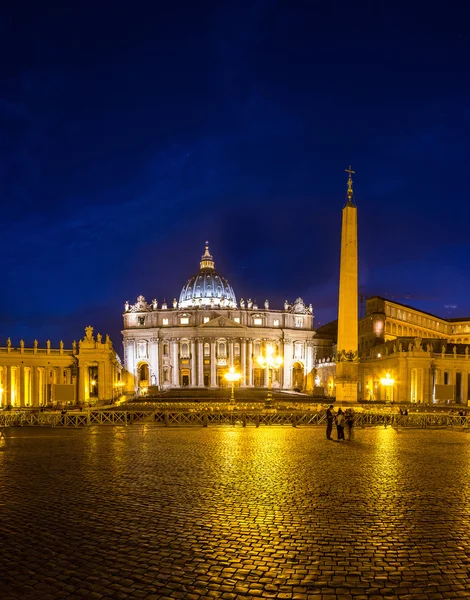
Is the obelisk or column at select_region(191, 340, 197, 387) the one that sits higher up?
the obelisk

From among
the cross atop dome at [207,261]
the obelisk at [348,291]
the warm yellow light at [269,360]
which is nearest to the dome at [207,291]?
the cross atop dome at [207,261]

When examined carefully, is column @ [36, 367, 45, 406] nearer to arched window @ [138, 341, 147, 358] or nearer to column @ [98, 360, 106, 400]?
column @ [98, 360, 106, 400]

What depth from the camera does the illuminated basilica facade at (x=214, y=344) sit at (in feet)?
366

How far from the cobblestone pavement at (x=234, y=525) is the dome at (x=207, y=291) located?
111365 mm

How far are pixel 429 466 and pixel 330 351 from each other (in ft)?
359

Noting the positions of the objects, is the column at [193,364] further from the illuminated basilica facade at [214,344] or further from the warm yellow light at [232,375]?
the warm yellow light at [232,375]

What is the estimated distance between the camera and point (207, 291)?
133m

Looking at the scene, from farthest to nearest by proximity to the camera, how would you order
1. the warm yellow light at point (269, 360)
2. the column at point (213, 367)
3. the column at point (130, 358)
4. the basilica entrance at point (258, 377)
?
the column at point (130, 358) → the basilica entrance at point (258, 377) → the column at point (213, 367) → the warm yellow light at point (269, 360)

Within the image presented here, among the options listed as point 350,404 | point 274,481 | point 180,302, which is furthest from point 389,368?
point 180,302

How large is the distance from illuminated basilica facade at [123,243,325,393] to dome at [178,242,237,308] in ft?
32.9

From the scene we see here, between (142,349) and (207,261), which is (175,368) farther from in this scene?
(207,261)

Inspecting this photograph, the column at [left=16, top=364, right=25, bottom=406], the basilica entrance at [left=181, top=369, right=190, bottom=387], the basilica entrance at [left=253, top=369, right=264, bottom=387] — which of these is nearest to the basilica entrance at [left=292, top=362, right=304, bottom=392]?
the basilica entrance at [left=253, top=369, right=264, bottom=387]

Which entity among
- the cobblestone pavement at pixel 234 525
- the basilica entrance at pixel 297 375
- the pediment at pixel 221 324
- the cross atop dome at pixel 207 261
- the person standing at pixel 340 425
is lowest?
the basilica entrance at pixel 297 375

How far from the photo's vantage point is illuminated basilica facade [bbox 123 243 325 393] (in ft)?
366
